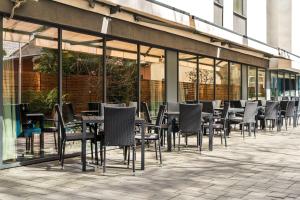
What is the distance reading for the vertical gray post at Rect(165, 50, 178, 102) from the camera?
1258 centimetres

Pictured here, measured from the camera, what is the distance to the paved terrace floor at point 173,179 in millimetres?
5488

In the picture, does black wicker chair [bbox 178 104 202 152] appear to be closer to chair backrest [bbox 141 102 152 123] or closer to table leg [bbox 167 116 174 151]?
table leg [bbox 167 116 174 151]

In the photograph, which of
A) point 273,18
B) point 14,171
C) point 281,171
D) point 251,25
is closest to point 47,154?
point 14,171

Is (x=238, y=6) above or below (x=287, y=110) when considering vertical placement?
above

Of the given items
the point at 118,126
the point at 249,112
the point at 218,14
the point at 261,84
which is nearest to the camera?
the point at 118,126

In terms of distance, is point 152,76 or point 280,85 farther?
point 280,85

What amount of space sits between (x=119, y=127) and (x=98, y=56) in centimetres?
333

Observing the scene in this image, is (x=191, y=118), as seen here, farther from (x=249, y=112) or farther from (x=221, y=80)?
(x=221, y=80)

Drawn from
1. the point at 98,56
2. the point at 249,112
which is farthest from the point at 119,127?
the point at 249,112

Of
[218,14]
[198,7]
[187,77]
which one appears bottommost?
[187,77]

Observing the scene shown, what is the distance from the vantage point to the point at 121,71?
1042 centimetres

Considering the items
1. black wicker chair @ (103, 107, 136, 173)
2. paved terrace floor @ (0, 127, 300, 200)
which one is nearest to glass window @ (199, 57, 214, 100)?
paved terrace floor @ (0, 127, 300, 200)

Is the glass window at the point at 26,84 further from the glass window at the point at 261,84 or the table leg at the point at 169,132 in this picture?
the glass window at the point at 261,84

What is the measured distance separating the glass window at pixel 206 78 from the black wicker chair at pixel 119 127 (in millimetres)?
8231
